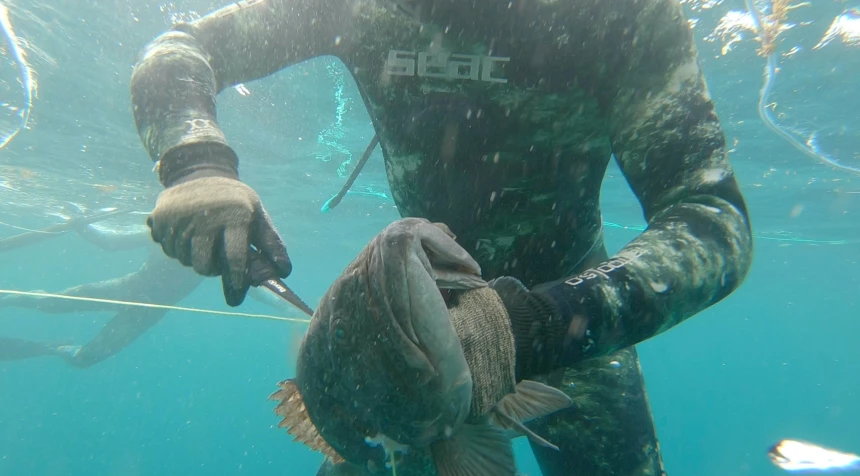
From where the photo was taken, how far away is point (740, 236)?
57.7 inches

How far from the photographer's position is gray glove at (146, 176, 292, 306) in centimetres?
164

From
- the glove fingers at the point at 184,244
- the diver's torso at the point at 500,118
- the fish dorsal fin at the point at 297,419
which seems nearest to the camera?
the fish dorsal fin at the point at 297,419

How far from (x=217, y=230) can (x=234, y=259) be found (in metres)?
0.13

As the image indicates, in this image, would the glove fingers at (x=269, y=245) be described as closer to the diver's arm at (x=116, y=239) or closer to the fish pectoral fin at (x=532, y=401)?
the fish pectoral fin at (x=532, y=401)

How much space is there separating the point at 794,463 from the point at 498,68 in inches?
147

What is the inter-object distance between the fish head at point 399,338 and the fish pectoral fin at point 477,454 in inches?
2.5

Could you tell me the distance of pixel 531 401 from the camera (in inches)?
45.9

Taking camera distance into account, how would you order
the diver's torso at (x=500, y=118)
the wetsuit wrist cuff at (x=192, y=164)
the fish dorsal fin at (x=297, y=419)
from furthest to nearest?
1. the diver's torso at (x=500, y=118)
2. the wetsuit wrist cuff at (x=192, y=164)
3. the fish dorsal fin at (x=297, y=419)

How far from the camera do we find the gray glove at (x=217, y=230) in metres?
1.64

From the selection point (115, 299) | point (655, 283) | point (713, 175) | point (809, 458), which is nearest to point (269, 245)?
point (655, 283)

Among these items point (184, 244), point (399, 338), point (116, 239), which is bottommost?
point (116, 239)

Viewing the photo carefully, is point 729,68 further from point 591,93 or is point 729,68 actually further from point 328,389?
point 328,389

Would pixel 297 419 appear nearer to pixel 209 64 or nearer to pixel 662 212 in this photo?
pixel 662 212

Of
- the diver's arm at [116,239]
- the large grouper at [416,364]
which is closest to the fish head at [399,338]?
the large grouper at [416,364]
